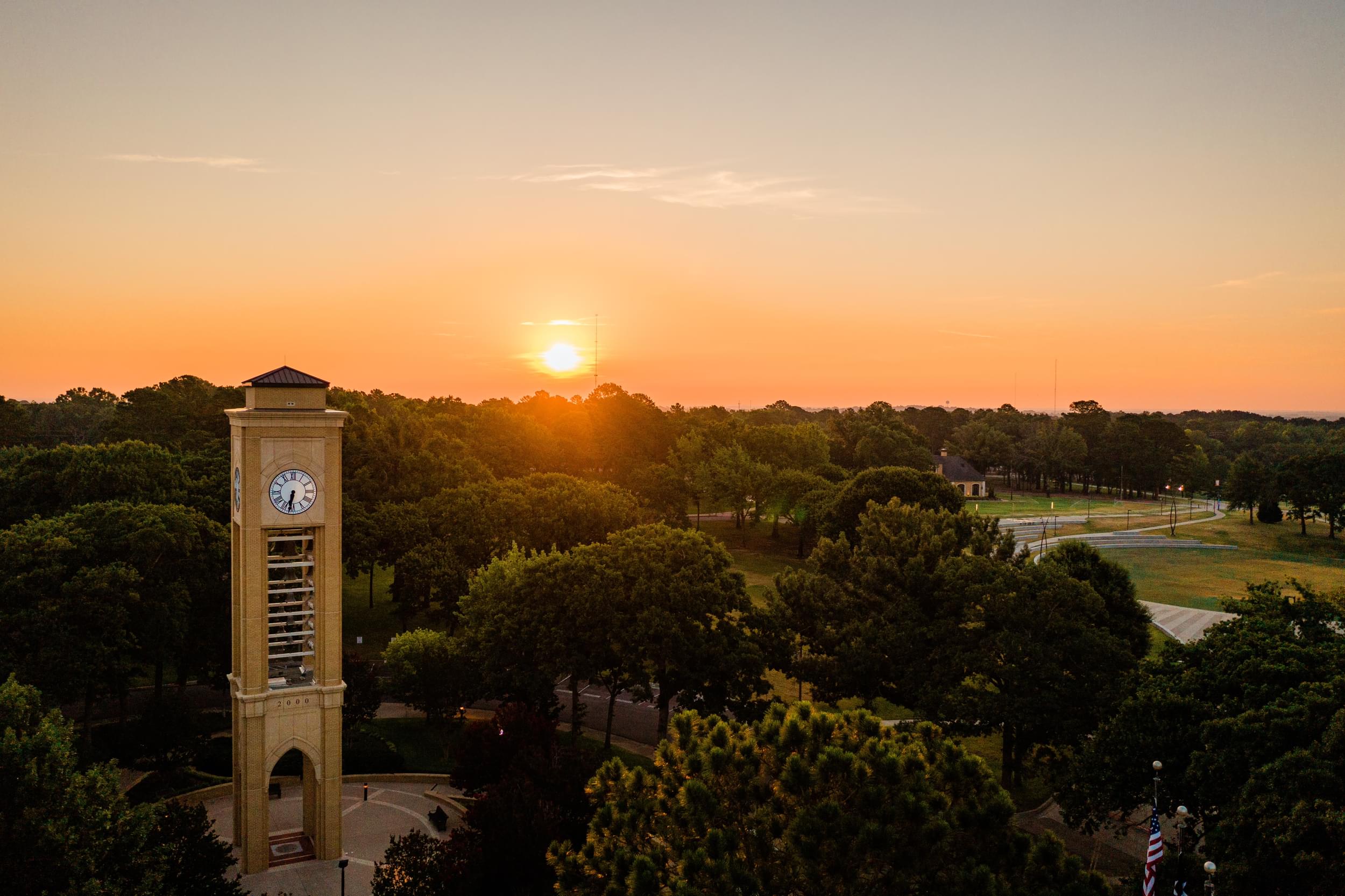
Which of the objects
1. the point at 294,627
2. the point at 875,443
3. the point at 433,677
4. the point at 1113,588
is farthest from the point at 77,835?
the point at 875,443

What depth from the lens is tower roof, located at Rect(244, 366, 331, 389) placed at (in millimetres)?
25906

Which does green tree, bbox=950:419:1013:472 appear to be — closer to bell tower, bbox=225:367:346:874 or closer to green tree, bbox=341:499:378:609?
green tree, bbox=341:499:378:609

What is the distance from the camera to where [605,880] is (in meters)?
19.1

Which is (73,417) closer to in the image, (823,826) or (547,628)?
(547,628)

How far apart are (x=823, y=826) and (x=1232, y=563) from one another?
87.5 m

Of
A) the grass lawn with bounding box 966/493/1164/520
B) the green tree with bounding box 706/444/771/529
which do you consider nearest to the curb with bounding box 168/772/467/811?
the green tree with bounding box 706/444/771/529

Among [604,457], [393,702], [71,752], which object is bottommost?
[393,702]

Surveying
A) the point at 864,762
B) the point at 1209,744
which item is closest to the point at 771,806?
the point at 864,762

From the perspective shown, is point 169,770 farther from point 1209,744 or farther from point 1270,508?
point 1270,508

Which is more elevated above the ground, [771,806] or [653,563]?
[653,563]

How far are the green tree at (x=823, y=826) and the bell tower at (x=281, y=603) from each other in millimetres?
10838

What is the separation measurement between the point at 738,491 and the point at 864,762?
6699cm

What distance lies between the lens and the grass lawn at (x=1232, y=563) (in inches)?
2918

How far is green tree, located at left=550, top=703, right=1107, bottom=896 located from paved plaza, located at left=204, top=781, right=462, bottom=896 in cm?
1039
